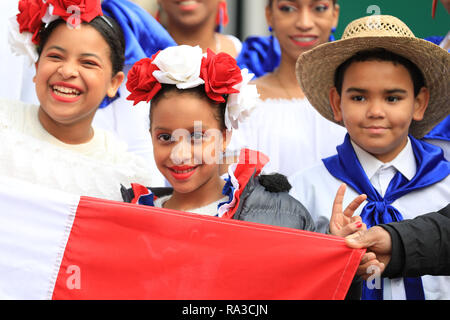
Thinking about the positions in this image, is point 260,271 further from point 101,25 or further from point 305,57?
point 101,25

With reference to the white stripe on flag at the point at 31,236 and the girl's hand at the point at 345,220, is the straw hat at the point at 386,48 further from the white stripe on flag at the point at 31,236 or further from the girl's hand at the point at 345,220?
the white stripe on flag at the point at 31,236

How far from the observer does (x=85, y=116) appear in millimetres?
2879

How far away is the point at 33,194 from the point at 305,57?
128 centimetres

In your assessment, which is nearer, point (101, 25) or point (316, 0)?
point (101, 25)

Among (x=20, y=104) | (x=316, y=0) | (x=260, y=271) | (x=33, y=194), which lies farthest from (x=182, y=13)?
(x=260, y=271)

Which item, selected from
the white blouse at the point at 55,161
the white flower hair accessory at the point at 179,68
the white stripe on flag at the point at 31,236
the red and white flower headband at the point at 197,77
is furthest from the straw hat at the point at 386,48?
the white stripe on flag at the point at 31,236

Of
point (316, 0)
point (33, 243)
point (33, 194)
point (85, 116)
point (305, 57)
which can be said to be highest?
point (316, 0)

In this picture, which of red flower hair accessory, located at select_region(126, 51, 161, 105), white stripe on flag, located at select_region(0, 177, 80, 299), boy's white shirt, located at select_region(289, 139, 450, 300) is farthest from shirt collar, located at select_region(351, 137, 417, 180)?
white stripe on flag, located at select_region(0, 177, 80, 299)

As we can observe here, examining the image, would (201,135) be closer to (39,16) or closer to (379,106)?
(379,106)

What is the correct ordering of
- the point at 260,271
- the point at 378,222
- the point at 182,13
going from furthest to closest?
the point at 182,13 < the point at 378,222 < the point at 260,271

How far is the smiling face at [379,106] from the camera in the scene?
2664 millimetres

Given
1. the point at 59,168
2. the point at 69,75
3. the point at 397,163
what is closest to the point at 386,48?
the point at 397,163

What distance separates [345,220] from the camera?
2295 millimetres

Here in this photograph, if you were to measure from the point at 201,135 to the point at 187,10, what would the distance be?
1.65 meters
